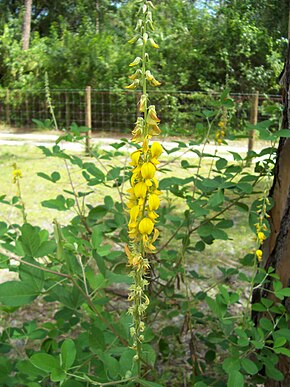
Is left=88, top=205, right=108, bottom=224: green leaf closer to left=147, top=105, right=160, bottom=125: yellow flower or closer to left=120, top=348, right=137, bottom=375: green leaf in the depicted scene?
left=120, top=348, right=137, bottom=375: green leaf

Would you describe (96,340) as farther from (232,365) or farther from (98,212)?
(98,212)

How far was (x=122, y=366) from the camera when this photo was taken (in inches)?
46.9

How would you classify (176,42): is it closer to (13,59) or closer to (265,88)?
(265,88)

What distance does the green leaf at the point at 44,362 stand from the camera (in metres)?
1.03

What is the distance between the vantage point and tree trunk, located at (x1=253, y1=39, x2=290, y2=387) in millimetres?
1690

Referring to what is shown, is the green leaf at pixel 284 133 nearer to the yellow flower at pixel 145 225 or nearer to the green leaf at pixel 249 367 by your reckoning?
the green leaf at pixel 249 367

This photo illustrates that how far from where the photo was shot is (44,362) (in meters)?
1.05

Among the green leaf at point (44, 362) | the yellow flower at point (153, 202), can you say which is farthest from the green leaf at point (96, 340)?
the yellow flower at point (153, 202)

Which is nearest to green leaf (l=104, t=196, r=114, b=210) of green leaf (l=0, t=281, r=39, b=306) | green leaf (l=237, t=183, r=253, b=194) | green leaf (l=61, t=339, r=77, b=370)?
green leaf (l=237, t=183, r=253, b=194)

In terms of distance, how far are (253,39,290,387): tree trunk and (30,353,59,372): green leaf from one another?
904 mm

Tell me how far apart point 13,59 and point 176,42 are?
17.8 ft

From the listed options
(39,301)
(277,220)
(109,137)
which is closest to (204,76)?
(109,137)

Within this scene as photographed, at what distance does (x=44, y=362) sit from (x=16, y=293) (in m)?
0.23

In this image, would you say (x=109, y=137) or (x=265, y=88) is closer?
(x=109, y=137)
